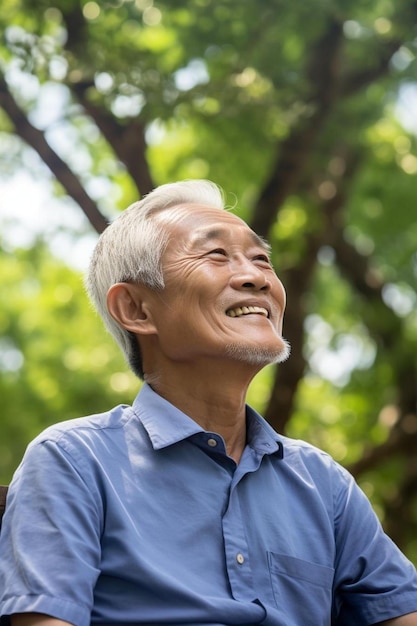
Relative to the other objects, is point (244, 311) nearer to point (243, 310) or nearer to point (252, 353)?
point (243, 310)

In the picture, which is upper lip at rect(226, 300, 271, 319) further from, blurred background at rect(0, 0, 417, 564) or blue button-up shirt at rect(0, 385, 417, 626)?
blurred background at rect(0, 0, 417, 564)

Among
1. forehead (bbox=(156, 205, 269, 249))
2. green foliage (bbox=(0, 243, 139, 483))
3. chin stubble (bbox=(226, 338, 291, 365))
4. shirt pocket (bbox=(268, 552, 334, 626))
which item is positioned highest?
forehead (bbox=(156, 205, 269, 249))

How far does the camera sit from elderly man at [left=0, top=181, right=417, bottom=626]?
5.89 feet

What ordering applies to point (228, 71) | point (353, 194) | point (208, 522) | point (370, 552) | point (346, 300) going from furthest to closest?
point (346, 300)
point (353, 194)
point (228, 71)
point (370, 552)
point (208, 522)

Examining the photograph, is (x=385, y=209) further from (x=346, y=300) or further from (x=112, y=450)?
(x=112, y=450)

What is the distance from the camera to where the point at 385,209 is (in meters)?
9.10

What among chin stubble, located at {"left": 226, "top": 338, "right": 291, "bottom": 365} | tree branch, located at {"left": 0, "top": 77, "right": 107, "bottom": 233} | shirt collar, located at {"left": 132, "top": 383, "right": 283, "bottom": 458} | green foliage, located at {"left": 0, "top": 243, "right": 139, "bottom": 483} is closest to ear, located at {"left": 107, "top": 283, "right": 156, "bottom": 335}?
shirt collar, located at {"left": 132, "top": 383, "right": 283, "bottom": 458}

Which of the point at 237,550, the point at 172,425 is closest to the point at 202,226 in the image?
the point at 172,425

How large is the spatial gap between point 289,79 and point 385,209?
2856 millimetres

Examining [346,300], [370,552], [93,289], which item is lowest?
[346,300]

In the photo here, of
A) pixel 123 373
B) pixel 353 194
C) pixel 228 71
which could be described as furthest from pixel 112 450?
pixel 123 373

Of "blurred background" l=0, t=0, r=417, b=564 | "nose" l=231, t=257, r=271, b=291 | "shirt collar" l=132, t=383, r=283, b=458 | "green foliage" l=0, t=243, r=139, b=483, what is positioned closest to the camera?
"shirt collar" l=132, t=383, r=283, b=458

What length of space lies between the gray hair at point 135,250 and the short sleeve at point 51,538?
Result: 0.47 meters

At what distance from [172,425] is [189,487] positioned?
0.46 feet
